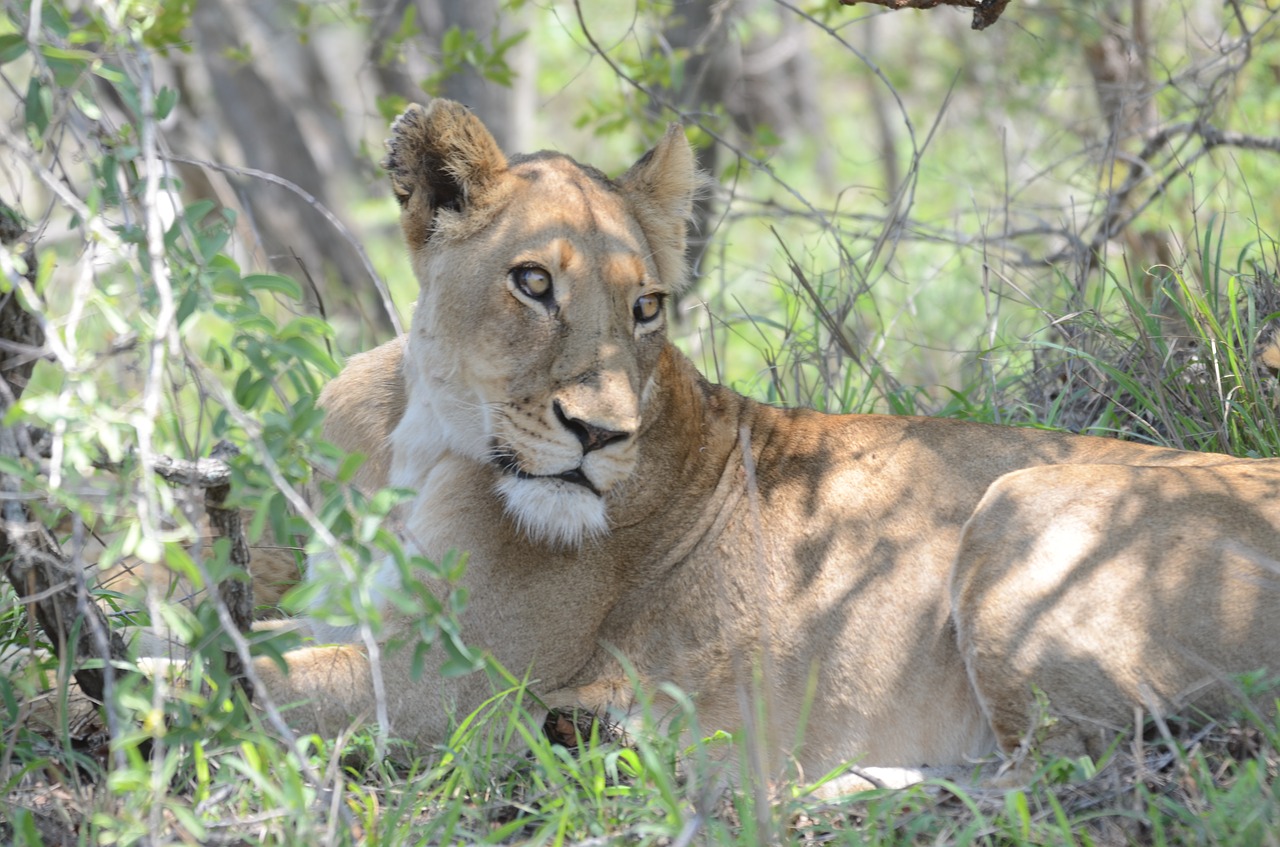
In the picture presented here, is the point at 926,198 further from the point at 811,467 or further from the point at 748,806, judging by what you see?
the point at 748,806

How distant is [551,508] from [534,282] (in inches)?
24.5

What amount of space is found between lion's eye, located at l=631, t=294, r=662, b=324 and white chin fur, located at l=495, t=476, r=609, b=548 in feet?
1.79

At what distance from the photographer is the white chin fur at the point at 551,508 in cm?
348

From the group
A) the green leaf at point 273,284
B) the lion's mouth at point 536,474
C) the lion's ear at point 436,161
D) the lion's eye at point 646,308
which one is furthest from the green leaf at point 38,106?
the lion's eye at point 646,308

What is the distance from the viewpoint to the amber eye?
354cm

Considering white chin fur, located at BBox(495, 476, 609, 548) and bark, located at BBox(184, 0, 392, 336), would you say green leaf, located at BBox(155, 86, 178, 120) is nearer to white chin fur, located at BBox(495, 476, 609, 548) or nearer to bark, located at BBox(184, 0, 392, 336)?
white chin fur, located at BBox(495, 476, 609, 548)

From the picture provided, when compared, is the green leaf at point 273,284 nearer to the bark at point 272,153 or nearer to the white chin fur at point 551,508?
the white chin fur at point 551,508

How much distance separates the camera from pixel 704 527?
3.98m

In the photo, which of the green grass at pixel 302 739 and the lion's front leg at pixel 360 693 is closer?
the green grass at pixel 302 739

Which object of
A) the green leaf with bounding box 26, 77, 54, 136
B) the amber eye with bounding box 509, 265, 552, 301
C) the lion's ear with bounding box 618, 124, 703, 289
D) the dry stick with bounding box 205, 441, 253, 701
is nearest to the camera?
the green leaf with bounding box 26, 77, 54, 136

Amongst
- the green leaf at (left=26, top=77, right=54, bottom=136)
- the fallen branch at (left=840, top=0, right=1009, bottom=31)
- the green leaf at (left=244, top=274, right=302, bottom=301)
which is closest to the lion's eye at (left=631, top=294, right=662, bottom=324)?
the fallen branch at (left=840, top=0, right=1009, bottom=31)

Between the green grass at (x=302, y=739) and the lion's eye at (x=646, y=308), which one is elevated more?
the lion's eye at (x=646, y=308)

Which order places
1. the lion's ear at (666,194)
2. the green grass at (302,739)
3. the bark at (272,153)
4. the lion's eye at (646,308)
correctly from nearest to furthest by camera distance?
1. the green grass at (302,739)
2. the lion's eye at (646,308)
3. the lion's ear at (666,194)
4. the bark at (272,153)

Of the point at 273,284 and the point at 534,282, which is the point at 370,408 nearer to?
the point at 534,282
